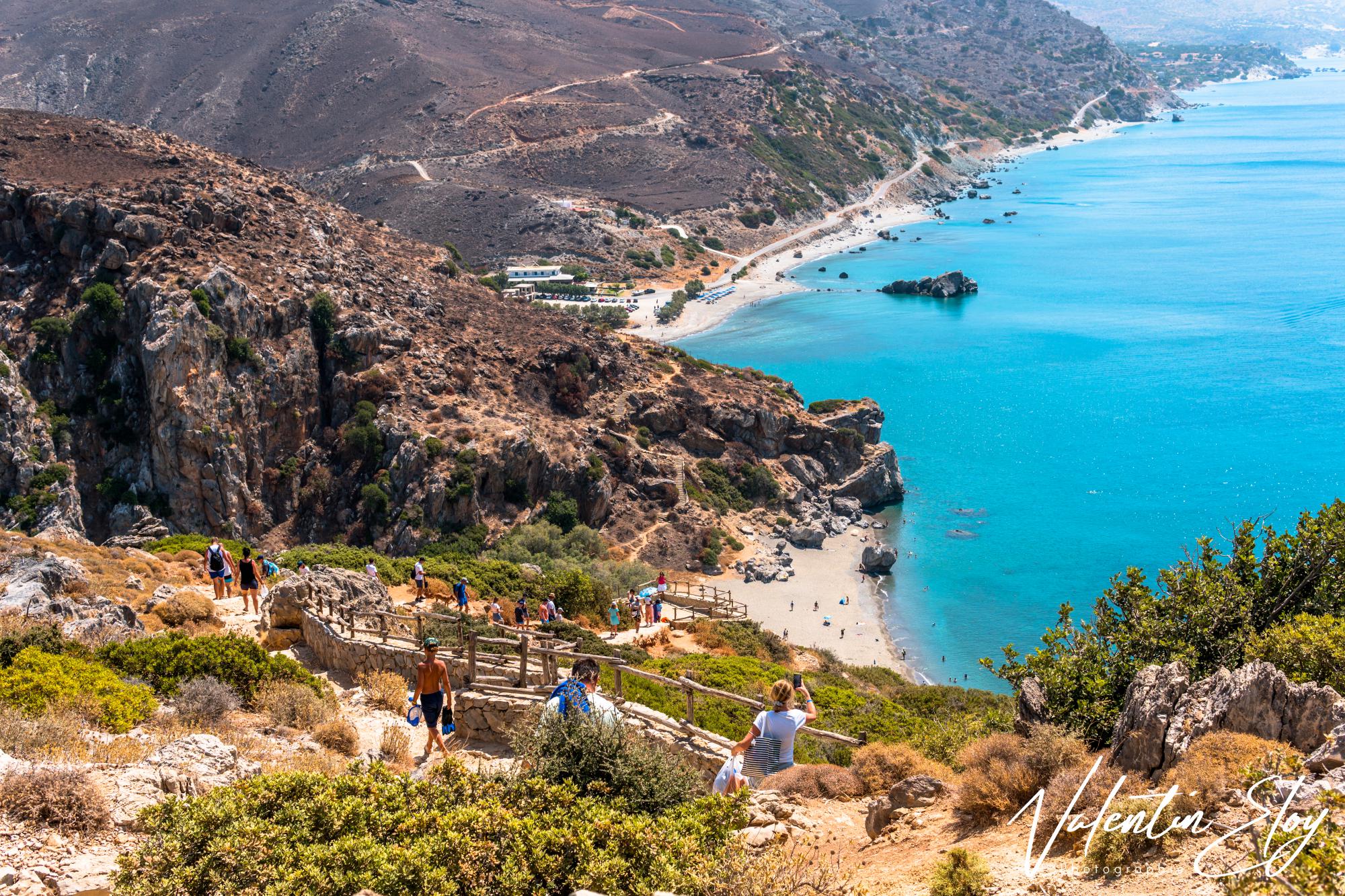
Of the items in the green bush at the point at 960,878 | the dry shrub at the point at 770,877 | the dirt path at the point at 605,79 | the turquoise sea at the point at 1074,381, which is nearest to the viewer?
the dry shrub at the point at 770,877

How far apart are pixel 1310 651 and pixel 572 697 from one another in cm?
791

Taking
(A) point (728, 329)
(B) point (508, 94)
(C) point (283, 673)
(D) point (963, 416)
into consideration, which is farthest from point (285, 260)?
(B) point (508, 94)

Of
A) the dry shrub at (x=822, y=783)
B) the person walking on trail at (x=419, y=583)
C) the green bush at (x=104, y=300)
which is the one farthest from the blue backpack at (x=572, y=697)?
the green bush at (x=104, y=300)

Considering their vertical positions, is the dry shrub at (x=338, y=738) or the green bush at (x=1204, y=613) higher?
the green bush at (x=1204, y=613)

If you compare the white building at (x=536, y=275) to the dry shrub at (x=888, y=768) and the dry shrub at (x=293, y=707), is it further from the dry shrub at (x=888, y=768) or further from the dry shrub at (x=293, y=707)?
the dry shrub at (x=888, y=768)

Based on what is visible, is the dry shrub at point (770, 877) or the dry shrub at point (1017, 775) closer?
the dry shrub at point (770, 877)

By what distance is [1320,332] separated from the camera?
79438 mm

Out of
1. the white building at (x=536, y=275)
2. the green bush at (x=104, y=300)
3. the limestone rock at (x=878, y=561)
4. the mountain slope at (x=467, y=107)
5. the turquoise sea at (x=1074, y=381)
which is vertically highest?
the mountain slope at (x=467, y=107)

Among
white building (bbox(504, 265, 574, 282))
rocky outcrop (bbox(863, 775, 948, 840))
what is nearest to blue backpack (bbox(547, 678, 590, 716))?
rocky outcrop (bbox(863, 775, 948, 840))

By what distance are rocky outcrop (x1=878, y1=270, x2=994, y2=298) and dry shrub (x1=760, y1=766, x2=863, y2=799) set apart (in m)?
96.0

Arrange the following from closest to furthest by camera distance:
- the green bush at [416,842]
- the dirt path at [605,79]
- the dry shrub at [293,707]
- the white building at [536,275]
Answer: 1. the green bush at [416,842]
2. the dry shrub at [293,707]
3. the white building at [536,275]
4. the dirt path at [605,79]

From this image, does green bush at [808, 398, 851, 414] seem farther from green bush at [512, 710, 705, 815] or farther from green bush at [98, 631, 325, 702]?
green bush at [512, 710, 705, 815]

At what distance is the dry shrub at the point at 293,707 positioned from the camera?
13.5m

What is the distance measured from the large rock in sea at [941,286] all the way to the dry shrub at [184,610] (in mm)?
92810
